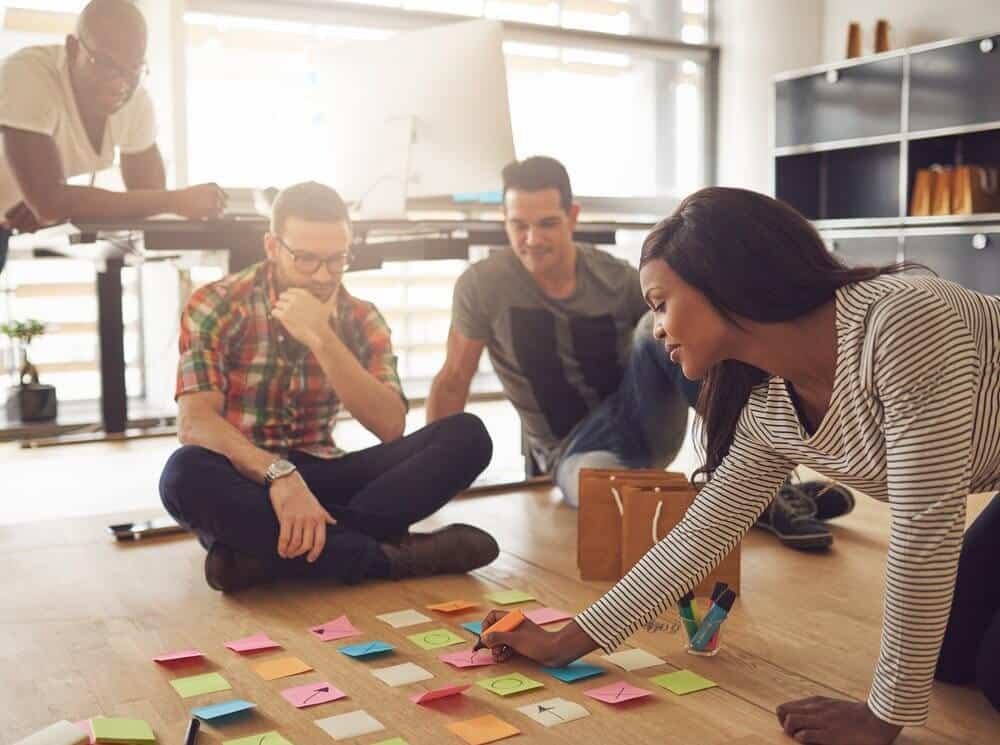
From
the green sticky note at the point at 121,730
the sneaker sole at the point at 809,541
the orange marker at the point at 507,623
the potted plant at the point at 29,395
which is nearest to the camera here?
the green sticky note at the point at 121,730

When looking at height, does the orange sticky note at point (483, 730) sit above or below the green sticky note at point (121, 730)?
below

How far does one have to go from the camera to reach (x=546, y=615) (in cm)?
199

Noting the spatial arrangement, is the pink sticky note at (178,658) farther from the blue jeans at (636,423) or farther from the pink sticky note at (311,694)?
the blue jeans at (636,423)

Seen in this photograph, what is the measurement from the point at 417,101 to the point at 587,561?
1325mm

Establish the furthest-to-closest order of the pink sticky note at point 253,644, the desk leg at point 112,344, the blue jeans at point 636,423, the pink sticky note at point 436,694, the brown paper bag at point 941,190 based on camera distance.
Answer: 1. the brown paper bag at point 941,190
2. the desk leg at point 112,344
3. the blue jeans at point 636,423
4. the pink sticky note at point 253,644
5. the pink sticky note at point 436,694

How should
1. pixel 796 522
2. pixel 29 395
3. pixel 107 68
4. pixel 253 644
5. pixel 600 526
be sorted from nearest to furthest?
pixel 253 644
pixel 600 526
pixel 796 522
pixel 107 68
pixel 29 395

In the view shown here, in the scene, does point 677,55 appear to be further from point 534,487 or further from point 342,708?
point 342,708

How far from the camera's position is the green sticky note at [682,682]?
1623 millimetres

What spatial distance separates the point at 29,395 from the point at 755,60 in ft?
13.1

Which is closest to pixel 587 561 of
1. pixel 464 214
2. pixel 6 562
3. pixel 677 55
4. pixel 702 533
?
pixel 702 533

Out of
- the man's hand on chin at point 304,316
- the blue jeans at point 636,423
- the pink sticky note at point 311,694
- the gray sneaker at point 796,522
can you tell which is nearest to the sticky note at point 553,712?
the pink sticky note at point 311,694

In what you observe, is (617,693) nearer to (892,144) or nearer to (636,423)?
(636,423)

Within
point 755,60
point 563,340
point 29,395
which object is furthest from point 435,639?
point 755,60

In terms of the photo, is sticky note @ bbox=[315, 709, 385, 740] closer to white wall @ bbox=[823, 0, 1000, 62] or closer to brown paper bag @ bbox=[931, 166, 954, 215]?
brown paper bag @ bbox=[931, 166, 954, 215]
